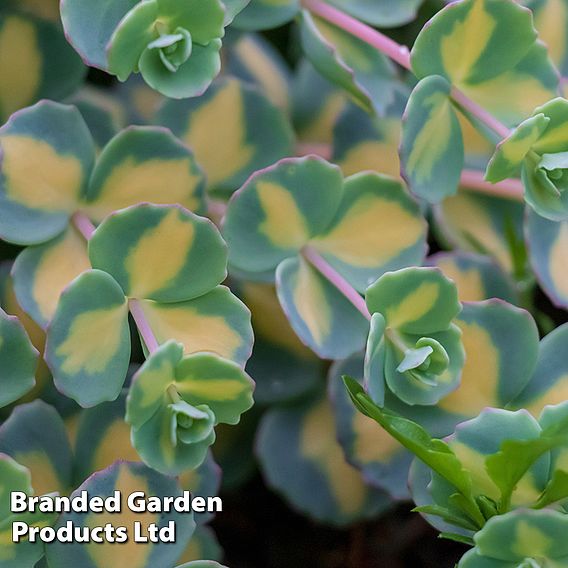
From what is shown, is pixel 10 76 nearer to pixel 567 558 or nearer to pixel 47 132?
pixel 47 132

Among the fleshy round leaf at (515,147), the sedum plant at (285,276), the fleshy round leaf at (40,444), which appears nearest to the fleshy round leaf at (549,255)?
the sedum plant at (285,276)

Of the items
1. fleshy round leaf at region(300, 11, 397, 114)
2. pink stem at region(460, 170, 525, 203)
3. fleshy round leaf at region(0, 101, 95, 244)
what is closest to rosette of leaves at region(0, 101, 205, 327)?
fleshy round leaf at region(0, 101, 95, 244)

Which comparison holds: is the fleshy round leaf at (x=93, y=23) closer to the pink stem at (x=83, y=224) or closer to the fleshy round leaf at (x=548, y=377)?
the pink stem at (x=83, y=224)

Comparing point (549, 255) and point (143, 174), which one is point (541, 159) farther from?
point (143, 174)

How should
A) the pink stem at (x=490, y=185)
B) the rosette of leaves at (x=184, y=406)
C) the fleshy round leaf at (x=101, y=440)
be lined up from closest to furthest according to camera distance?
the rosette of leaves at (x=184, y=406) → the fleshy round leaf at (x=101, y=440) → the pink stem at (x=490, y=185)

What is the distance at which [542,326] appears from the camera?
73cm

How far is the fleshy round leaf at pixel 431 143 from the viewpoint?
1.73 feet

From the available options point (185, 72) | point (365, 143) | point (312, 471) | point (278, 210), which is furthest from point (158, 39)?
point (312, 471)

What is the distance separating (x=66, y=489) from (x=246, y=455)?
0.18 m

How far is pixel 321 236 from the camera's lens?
0.59 m

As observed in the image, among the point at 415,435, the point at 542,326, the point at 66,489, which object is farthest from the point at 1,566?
the point at 542,326

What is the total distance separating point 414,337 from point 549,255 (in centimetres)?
16

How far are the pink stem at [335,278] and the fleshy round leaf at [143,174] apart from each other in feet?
0.26

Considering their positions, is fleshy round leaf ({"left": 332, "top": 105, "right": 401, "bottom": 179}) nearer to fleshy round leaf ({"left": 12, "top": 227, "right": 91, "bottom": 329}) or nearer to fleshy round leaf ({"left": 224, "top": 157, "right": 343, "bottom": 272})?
fleshy round leaf ({"left": 224, "top": 157, "right": 343, "bottom": 272})
